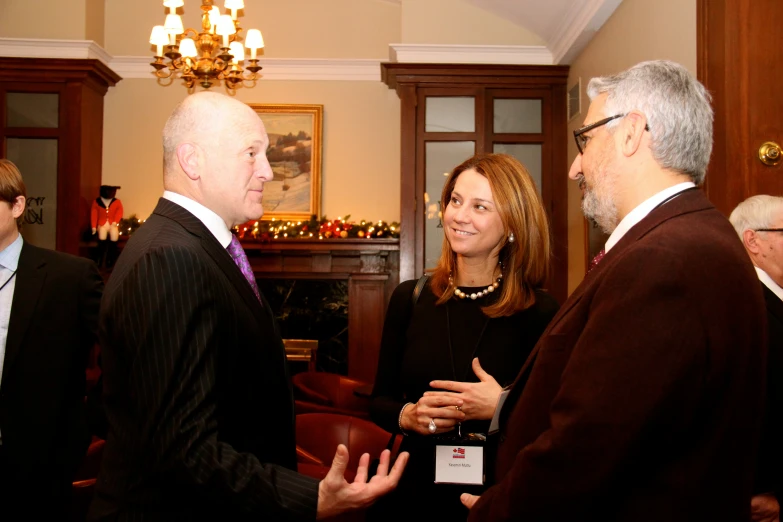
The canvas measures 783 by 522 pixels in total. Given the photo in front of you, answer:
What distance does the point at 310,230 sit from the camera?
7.27 m

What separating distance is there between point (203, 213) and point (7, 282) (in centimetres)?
136

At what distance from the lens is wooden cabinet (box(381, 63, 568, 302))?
683 centimetres

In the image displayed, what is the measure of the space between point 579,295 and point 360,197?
6547 millimetres

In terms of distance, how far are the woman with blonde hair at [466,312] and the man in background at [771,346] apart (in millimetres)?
624

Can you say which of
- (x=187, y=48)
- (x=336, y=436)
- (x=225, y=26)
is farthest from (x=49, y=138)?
(x=336, y=436)

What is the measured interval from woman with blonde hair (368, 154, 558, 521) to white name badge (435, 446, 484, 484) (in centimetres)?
12

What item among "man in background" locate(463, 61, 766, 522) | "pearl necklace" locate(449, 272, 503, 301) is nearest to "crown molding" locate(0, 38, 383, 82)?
"pearl necklace" locate(449, 272, 503, 301)

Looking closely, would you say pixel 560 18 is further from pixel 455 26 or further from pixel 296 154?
pixel 296 154

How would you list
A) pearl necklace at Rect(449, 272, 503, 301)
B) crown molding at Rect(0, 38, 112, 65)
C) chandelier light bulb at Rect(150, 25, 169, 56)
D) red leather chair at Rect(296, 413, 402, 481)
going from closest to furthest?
1. pearl necklace at Rect(449, 272, 503, 301)
2. red leather chair at Rect(296, 413, 402, 481)
3. chandelier light bulb at Rect(150, 25, 169, 56)
4. crown molding at Rect(0, 38, 112, 65)

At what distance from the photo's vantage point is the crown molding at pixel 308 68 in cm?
770

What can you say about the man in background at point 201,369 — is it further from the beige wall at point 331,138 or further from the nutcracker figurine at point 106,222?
the beige wall at point 331,138

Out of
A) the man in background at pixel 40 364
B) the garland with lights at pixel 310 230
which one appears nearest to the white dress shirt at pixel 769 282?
the man in background at pixel 40 364

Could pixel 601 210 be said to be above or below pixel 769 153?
below

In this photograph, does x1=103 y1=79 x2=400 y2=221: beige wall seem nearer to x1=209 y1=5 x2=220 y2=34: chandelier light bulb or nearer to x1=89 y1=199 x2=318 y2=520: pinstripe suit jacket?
x1=209 y1=5 x2=220 y2=34: chandelier light bulb
